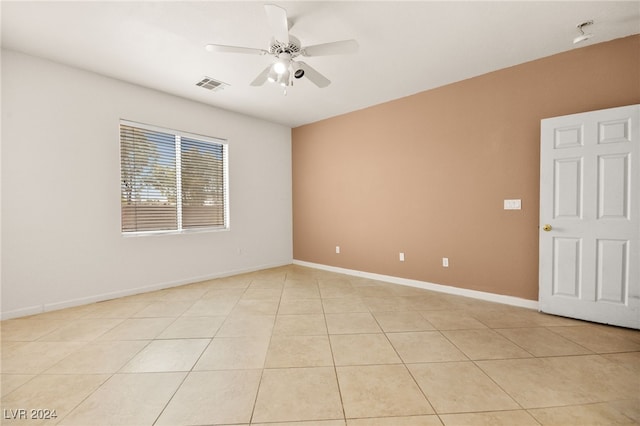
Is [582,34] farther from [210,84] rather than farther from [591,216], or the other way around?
[210,84]

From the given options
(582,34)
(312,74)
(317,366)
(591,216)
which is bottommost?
(317,366)

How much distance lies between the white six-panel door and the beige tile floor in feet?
0.99

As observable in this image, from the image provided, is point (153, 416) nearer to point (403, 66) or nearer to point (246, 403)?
point (246, 403)

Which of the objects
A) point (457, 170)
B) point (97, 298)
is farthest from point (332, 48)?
point (97, 298)

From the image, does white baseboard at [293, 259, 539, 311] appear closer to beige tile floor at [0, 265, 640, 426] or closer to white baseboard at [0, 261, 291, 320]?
beige tile floor at [0, 265, 640, 426]

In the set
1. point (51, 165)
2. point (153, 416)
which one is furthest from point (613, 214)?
point (51, 165)

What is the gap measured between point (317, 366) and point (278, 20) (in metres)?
2.64

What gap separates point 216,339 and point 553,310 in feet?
11.8

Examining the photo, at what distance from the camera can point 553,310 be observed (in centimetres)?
295

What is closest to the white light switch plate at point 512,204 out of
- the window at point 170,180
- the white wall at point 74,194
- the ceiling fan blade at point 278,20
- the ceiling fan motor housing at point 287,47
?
the ceiling fan motor housing at point 287,47

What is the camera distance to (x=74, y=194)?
10.7 ft

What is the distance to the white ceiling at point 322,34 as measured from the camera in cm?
230

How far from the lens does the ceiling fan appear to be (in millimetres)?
2035

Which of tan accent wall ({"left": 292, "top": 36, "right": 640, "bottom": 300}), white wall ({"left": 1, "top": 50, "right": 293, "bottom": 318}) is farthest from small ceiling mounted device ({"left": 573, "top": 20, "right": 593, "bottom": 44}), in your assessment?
white wall ({"left": 1, "top": 50, "right": 293, "bottom": 318})
